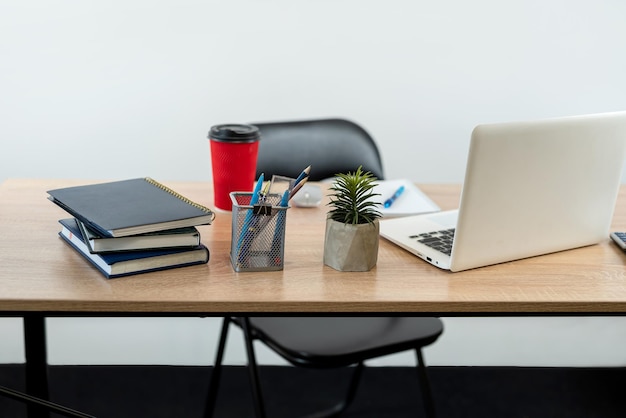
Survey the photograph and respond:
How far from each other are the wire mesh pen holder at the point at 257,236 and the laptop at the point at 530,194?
274 millimetres

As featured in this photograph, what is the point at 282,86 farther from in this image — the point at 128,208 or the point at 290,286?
the point at 290,286

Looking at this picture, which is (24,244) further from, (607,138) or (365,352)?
(607,138)

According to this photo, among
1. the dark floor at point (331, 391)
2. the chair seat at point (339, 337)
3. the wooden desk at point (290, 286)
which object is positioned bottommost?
the dark floor at point (331, 391)

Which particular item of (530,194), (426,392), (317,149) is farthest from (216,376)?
(530,194)

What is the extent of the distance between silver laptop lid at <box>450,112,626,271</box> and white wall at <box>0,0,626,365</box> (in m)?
1.43

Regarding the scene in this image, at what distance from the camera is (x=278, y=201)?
1.44 metres

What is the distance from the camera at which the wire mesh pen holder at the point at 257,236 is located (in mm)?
1367

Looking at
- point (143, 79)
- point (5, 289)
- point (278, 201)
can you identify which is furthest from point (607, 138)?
point (143, 79)

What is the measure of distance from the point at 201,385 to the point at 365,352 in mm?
937

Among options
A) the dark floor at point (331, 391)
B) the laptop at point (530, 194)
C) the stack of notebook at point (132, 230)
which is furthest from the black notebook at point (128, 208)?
the dark floor at point (331, 391)

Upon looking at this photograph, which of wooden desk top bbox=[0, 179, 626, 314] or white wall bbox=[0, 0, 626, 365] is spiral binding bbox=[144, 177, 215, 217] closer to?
wooden desk top bbox=[0, 179, 626, 314]

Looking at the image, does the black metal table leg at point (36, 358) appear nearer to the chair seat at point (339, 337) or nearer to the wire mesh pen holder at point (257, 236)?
the wire mesh pen holder at point (257, 236)

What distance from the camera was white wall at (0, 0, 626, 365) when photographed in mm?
2777

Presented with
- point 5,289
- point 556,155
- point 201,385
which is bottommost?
point 201,385
